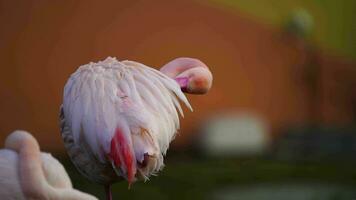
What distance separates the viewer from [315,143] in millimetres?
6277

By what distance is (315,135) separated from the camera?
6.38 m

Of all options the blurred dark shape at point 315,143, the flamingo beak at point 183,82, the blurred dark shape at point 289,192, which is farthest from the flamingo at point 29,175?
the blurred dark shape at point 315,143

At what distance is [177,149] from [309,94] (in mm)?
1361

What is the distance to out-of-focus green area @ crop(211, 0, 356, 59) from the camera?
21.2 feet

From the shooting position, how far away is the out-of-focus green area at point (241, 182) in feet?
13.8

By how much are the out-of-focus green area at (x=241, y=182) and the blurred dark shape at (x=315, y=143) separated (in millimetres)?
531

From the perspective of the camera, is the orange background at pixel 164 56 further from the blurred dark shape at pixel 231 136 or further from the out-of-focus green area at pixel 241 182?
the out-of-focus green area at pixel 241 182

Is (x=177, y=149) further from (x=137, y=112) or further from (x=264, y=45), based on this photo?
(x=137, y=112)

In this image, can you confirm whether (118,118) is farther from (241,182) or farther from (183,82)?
(241,182)

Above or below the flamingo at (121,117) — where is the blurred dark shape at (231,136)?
below

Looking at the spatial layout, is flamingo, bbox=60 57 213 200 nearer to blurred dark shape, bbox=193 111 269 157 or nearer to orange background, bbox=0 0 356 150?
orange background, bbox=0 0 356 150

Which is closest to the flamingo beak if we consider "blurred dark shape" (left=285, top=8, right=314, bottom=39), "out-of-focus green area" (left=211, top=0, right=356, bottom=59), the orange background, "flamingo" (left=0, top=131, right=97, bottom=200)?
"flamingo" (left=0, top=131, right=97, bottom=200)

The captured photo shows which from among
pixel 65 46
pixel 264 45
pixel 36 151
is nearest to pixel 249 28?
pixel 264 45

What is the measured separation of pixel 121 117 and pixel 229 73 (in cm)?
525
